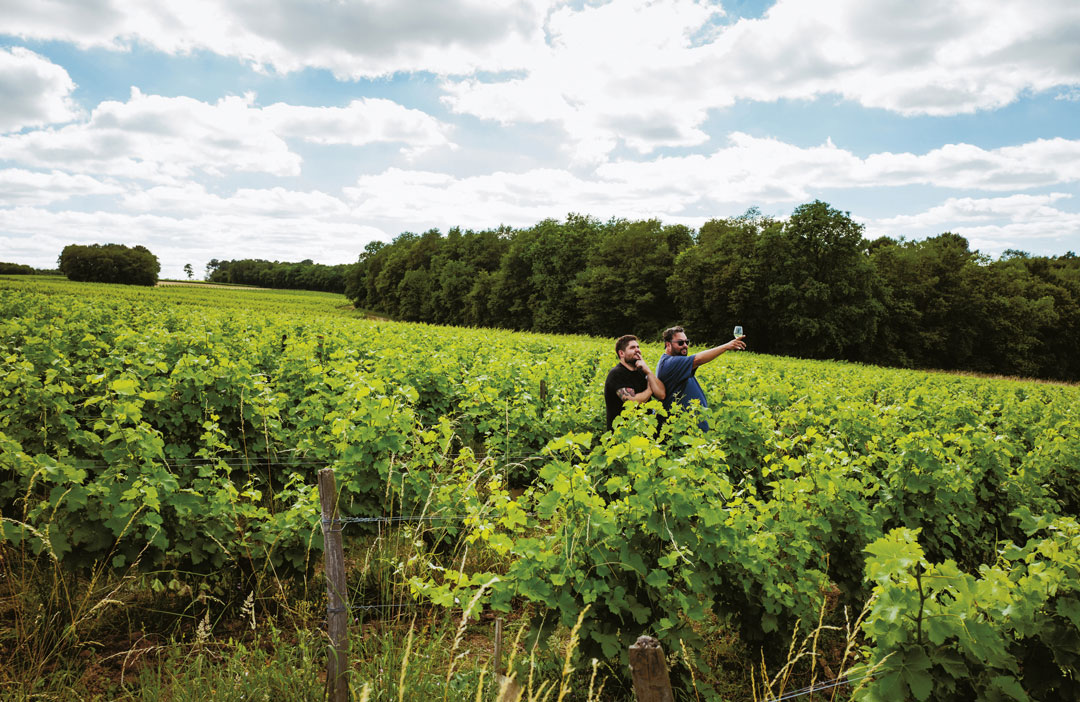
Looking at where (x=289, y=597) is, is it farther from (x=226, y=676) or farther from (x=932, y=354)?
(x=932, y=354)

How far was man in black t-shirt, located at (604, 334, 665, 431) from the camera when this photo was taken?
18.3ft

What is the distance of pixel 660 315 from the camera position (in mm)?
52656

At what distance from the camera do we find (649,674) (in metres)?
1.96

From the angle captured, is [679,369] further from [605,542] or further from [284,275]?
[284,275]

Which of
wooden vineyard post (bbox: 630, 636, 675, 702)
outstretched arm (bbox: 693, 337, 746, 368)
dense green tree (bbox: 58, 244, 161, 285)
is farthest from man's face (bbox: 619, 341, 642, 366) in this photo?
dense green tree (bbox: 58, 244, 161, 285)

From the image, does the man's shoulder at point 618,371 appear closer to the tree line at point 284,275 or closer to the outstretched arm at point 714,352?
the outstretched arm at point 714,352

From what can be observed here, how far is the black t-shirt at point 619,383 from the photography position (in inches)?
227

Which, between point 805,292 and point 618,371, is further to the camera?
point 805,292

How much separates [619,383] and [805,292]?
39.3 meters

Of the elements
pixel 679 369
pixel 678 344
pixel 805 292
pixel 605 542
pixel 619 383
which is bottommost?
pixel 605 542

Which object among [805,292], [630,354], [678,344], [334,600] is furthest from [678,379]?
[805,292]

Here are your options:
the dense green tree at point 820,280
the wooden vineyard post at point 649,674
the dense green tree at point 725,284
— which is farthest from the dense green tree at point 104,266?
the wooden vineyard post at point 649,674

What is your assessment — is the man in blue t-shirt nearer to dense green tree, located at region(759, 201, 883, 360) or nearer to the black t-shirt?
the black t-shirt

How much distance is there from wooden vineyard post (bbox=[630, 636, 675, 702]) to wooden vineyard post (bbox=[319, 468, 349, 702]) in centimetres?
163
